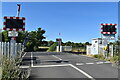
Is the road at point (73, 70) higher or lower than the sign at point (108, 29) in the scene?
lower

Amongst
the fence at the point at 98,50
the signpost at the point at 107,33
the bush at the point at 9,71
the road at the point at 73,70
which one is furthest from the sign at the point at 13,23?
the fence at the point at 98,50

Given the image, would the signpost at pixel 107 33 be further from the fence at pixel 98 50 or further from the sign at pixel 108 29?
the fence at pixel 98 50

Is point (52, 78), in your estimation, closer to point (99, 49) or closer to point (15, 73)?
point (15, 73)

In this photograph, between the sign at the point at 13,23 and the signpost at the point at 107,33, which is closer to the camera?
the sign at the point at 13,23

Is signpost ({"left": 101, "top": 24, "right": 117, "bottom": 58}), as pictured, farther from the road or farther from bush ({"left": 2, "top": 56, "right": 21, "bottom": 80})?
bush ({"left": 2, "top": 56, "right": 21, "bottom": 80})

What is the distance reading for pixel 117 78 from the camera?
9195 millimetres

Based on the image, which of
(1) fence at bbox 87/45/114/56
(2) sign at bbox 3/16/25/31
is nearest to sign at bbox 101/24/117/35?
(1) fence at bbox 87/45/114/56

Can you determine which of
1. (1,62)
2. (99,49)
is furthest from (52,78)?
(99,49)

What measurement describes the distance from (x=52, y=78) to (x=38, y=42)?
181ft

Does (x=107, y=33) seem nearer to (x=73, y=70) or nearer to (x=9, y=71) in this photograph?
(x=73, y=70)

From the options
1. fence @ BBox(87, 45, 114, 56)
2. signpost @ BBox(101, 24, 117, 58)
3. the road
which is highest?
signpost @ BBox(101, 24, 117, 58)

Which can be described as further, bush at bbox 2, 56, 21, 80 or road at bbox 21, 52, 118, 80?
road at bbox 21, 52, 118, 80

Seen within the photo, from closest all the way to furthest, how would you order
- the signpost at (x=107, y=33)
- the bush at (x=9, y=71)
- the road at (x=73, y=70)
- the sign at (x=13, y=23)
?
the bush at (x=9, y=71)
the road at (x=73, y=70)
the sign at (x=13, y=23)
the signpost at (x=107, y=33)

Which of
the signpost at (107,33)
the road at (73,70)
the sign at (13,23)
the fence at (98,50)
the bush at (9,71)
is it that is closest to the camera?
the bush at (9,71)
